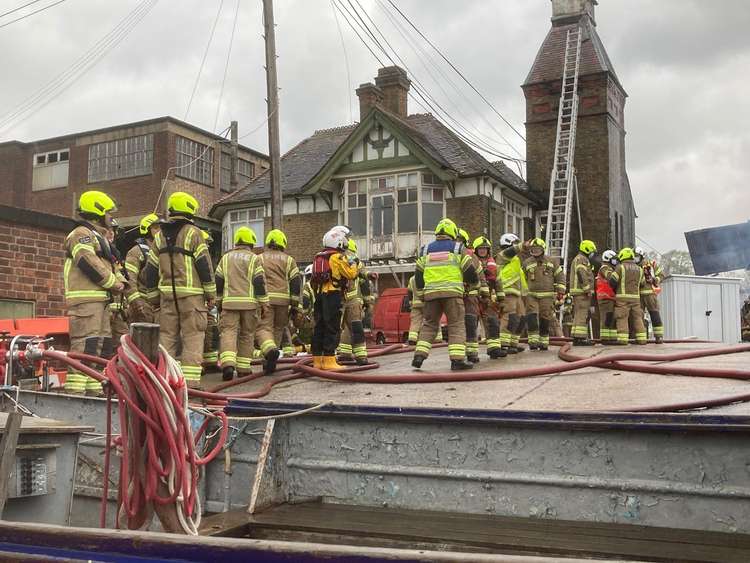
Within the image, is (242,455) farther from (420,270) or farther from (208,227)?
(208,227)

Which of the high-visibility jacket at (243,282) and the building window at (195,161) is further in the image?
the building window at (195,161)

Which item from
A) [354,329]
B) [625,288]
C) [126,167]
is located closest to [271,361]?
[354,329]

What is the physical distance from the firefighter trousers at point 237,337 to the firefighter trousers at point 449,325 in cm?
215

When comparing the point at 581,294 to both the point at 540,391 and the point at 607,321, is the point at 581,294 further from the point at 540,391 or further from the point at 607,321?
the point at 540,391

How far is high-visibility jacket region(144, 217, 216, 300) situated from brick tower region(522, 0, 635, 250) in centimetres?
2012

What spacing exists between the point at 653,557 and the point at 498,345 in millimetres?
6585

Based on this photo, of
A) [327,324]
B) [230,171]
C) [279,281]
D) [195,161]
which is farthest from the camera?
[230,171]

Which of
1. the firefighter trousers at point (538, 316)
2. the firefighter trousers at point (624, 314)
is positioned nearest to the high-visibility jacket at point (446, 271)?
the firefighter trousers at point (538, 316)

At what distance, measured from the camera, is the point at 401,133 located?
83.8ft

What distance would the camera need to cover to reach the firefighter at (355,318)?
34.4ft

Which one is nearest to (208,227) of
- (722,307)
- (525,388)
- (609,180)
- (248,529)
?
(609,180)

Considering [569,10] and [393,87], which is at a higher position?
[569,10]

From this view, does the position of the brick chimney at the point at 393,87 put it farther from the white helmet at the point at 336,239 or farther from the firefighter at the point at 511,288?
the white helmet at the point at 336,239

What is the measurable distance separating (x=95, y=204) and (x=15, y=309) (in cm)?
430
